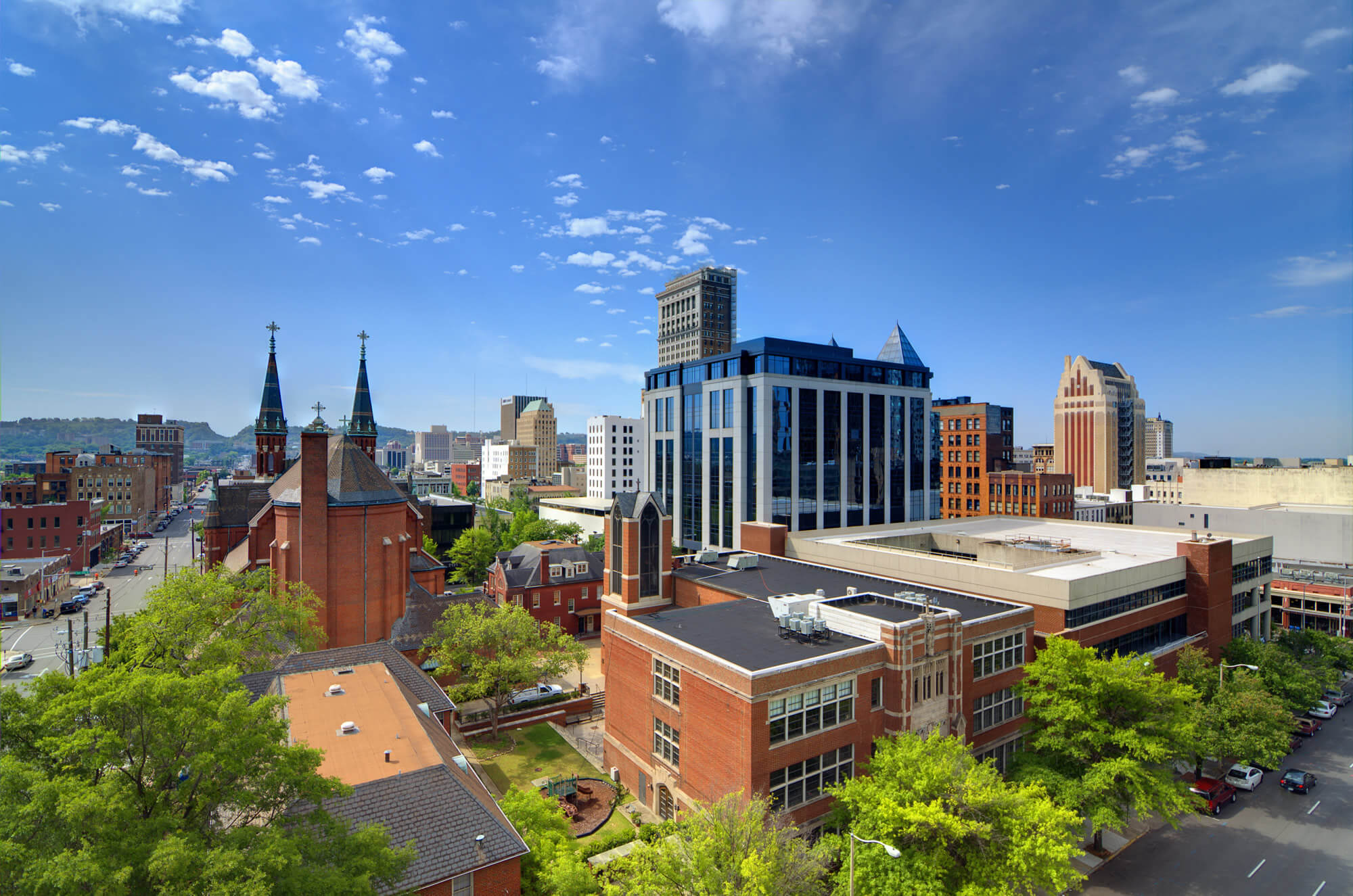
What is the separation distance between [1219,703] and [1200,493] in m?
99.0

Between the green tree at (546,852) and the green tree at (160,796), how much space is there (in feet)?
17.7

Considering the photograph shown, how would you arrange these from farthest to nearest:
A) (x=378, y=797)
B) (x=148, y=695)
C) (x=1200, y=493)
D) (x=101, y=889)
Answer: (x=1200, y=493) < (x=378, y=797) < (x=148, y=695) < (x=101, y=889)

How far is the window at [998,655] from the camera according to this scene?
3359 centimetres

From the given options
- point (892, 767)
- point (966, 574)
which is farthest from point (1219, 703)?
point (892, 767)

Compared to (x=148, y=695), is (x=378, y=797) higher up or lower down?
lower down

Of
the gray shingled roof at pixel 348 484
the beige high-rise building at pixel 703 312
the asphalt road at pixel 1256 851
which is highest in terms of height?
the beige high-rise building at pixel 703 312

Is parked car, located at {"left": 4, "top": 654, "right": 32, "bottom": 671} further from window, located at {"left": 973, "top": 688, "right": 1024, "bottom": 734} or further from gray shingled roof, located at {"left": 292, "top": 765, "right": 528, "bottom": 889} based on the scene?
window, located at {"left": 973, "top": 688, "right": 1024, "bottom": 734}

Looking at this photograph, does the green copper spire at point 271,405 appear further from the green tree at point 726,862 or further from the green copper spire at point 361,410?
the green tree at point 726,862

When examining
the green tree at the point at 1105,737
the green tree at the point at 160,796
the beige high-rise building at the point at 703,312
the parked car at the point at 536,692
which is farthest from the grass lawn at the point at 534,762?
the beige high-rise building at the point at 703,312

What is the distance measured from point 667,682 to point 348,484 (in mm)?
30349

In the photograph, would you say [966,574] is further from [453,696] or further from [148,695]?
[148,695]

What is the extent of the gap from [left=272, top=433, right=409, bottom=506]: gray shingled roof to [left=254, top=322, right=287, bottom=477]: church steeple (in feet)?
93.4

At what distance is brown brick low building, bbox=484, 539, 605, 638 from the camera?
64.8 meters

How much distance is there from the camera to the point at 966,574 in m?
41.3
